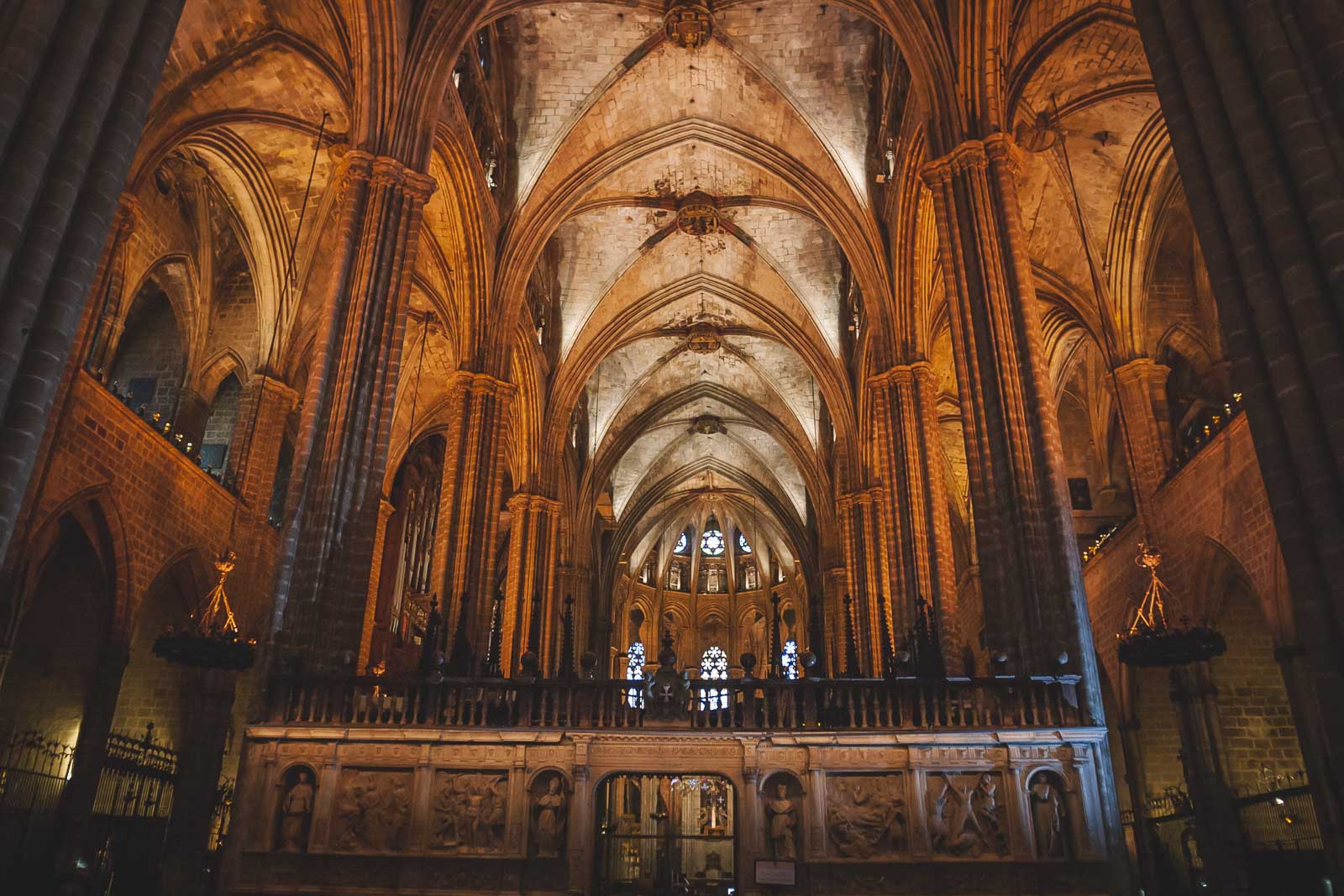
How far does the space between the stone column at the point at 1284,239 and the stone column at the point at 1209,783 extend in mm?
9882

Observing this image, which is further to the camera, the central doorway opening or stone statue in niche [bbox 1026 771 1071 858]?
the central doorway opening

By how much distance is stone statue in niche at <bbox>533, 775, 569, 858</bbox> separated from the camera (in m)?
8.62

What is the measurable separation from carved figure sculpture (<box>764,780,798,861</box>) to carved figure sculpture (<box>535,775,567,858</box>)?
6.12 feet

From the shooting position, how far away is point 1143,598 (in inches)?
661

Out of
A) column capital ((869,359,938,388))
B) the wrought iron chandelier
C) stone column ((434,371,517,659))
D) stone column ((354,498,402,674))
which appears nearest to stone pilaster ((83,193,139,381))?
stone column ((434,371,517,659))

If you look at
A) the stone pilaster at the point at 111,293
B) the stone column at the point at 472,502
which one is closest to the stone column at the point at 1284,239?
the stone pilaster at the point at 111,293

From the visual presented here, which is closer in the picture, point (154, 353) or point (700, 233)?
point (154, 353)

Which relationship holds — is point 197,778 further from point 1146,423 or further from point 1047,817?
point 1146,423

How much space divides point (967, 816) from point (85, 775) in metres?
11.7

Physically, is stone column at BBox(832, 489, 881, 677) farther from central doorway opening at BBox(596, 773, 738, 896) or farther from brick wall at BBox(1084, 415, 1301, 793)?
central doorway opening at BBox(596, 773, 738, 896)

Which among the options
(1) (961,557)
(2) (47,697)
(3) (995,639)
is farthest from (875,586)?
(2) (47,697)

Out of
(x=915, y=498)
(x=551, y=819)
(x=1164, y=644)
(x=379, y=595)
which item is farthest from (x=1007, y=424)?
(x=379, y=595)

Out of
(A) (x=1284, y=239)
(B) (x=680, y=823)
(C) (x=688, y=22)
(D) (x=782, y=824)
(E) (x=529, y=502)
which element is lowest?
(D) (x=782, y=824)

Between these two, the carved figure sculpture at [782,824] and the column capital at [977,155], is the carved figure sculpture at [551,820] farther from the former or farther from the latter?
the column capital at [977,155]
